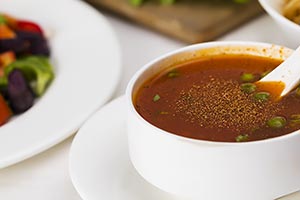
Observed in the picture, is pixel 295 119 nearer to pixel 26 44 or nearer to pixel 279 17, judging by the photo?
pixel 279 17

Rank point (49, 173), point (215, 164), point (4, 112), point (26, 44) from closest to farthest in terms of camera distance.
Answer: point (215, 164)
point (49, 173)
point (4, 112)
point (26, 44)

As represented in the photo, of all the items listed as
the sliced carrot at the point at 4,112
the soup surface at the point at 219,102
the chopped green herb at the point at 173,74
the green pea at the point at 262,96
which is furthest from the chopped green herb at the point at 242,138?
the sliced carrot at the point at 4,112

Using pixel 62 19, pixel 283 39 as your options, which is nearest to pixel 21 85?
pixel 62 19

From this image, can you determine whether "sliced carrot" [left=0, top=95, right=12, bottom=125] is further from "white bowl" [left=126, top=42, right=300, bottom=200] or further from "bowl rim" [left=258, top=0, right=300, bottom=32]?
"bowl rim" [left=258, top=0, right=300, bottom=32]

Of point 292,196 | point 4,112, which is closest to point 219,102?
point 292,196

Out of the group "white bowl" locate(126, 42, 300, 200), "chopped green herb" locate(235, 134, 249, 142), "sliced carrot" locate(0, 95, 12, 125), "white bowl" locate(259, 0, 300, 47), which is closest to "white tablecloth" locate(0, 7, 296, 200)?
"white bowl" locate(259, 0, 300, 47)
